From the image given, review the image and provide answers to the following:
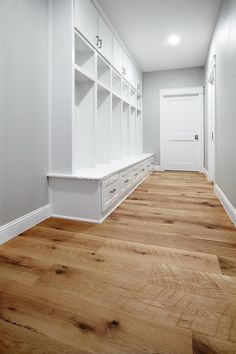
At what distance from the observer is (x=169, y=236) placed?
1922mm

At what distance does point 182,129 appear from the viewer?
5676mm

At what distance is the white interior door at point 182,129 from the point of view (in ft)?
18.1

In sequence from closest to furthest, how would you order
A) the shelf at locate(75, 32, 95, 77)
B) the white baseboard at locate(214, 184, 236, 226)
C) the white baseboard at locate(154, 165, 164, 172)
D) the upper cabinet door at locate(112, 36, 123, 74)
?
Result: 1. the white baseboard at locate(214, 184, 236, 226)
2. the shelf at locate(75, 32, 95, 77)
3. the upper cabinet door at locate(112, 36, 123, 74)
4. the white baseboard at locate(154, 165, 164, 172)

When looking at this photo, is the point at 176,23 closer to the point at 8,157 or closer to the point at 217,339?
the point at 8,157

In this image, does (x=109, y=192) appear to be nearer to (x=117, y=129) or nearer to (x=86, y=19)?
(x=117, y=129)

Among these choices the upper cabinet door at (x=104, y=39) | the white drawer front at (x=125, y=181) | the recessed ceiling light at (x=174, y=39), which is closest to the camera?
the upper cabinet door at (x=104, y=39)

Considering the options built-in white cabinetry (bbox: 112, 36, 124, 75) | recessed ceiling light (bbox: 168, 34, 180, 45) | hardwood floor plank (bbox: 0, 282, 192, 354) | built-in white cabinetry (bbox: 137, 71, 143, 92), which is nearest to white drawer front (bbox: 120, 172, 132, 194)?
built-in white cabinetry (bbox: 112, 36, 124, 75)

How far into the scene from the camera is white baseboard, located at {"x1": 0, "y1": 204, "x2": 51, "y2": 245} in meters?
1.80

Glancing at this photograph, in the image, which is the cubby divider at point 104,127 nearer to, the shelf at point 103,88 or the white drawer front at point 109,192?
the shelf at point 103,88

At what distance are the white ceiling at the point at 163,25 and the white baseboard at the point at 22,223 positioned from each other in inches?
103

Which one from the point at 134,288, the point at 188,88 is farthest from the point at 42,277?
the point at 188,88

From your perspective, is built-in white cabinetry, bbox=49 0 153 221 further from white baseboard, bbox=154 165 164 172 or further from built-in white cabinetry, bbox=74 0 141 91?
white baseboard, bbox=154 165 164 172

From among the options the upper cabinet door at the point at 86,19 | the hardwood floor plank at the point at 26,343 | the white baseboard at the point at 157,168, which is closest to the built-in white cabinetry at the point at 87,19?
the upper cabinet door at the point at 86,19

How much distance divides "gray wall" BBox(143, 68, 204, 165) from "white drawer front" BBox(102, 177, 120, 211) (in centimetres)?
338
